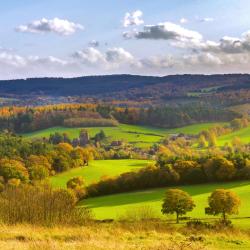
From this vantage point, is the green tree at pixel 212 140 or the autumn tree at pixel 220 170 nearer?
the autumn tree at pixel 220 170

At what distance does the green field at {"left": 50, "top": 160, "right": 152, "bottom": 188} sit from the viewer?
103 m

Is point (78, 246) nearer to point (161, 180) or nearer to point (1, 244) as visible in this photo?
point (1, 244)

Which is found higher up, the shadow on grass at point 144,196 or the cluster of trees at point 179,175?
the cluster of trees at point 179,175

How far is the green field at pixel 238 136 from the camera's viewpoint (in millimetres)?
169900

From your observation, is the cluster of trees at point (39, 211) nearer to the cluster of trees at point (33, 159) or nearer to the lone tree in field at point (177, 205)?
the lone tree in field at point (177, 205)

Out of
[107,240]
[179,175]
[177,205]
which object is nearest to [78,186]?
[179,175]

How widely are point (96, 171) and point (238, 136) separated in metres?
85.0

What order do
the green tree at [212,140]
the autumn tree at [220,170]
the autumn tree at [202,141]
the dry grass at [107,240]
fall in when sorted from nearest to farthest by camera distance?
the dry grass at [107,240], the autumn tree at [220,170], the green tree at [212,140], the autumn tree at [202,141]

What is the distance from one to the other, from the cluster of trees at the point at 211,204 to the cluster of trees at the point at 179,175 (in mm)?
20189

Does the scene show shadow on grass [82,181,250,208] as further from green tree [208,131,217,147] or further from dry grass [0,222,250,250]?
green tree [208,131,217,147]


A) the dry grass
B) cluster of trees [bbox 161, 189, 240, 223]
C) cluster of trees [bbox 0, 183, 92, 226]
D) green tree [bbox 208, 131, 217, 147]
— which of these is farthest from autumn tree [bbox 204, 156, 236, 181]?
green tree [bbox 208, 131, 217, 147]

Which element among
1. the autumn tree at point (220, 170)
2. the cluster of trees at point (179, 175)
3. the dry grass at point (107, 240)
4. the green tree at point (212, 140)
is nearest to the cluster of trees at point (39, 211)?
the dry grass at point (107, 240)

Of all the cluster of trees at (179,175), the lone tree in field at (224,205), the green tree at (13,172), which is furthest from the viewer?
the green tree at (13,172)

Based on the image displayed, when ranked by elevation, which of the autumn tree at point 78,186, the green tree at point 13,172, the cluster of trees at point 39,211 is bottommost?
the autumn tree at point 78,186
